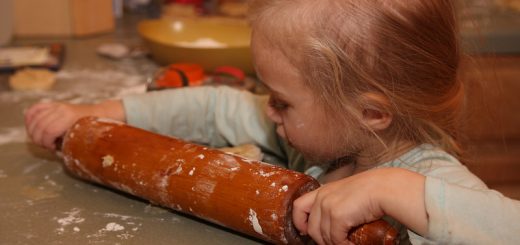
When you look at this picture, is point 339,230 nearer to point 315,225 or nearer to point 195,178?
point 315,225

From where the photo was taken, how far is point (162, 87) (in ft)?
4.20

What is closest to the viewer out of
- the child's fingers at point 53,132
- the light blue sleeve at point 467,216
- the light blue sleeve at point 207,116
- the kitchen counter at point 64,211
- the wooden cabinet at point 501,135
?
the light blue sleeve at point 467,216

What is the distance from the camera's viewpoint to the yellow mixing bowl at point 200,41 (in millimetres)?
1439

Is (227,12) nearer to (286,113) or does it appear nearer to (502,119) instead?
(502,119)

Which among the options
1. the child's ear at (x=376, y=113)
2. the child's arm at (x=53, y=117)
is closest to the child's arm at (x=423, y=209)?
the child's ear at (x=376, y=113)

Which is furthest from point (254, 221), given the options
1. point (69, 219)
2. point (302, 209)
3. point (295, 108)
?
point (69, 219)

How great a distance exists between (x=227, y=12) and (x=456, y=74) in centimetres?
131

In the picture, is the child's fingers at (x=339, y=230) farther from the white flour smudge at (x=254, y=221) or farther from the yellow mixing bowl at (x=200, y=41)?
the yellow mixing bowl at (x=200, y=41)

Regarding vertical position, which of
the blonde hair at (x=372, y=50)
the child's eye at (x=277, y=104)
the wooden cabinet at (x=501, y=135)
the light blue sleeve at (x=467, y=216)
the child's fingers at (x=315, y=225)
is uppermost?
the blonde hair at (x=372, y=50)

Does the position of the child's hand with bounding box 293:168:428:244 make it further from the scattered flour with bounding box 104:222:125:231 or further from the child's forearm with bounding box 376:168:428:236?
the scattered flour with bounding box 104:222:125:231

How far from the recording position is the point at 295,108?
33.2 inches

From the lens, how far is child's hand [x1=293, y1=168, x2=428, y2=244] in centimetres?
69

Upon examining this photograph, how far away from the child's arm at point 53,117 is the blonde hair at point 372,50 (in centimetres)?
37

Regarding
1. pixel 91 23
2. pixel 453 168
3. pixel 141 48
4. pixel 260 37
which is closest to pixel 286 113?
pixel 260 37
